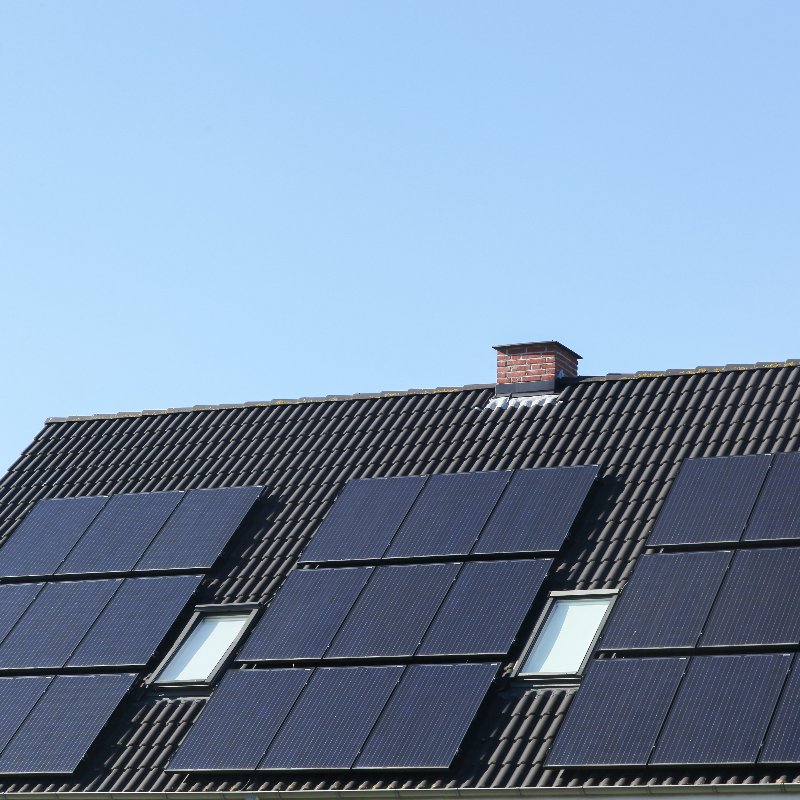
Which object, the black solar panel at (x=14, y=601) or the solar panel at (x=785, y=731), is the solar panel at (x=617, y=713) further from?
the black solar panel at (x=14, y=601)

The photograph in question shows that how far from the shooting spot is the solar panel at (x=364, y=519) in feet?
58.5

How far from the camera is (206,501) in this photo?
19922mm

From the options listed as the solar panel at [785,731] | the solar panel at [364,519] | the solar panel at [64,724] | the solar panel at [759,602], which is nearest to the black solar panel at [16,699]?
the solar panel at [64,724]

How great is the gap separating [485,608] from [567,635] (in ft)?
3.10

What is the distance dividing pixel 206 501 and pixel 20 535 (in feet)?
8.87

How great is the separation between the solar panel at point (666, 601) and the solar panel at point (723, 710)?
1.86 ft

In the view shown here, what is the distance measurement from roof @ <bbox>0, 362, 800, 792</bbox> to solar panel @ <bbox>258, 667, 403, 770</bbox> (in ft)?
0.72

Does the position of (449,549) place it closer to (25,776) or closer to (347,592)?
(347,592)

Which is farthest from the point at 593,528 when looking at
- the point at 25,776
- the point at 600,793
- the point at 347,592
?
the point at 25,776

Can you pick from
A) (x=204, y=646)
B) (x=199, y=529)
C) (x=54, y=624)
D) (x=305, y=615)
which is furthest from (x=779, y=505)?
(x=54, y=624)

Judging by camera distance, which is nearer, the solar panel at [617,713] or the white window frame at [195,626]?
the solar panel at [617,713]

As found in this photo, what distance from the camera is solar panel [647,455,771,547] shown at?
16.0 metres

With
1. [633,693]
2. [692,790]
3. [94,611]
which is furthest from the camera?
[94,611]

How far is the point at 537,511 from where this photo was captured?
1730 cm
